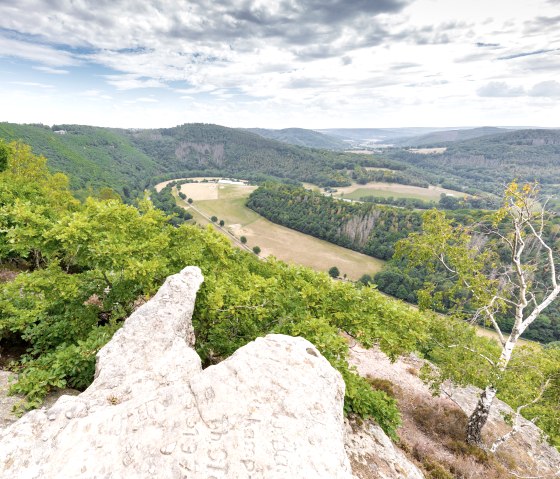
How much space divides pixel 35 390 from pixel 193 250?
33.9 feet

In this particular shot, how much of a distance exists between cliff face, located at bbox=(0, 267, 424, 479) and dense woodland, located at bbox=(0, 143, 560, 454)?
377cm

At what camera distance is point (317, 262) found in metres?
142

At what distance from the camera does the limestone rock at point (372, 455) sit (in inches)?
514

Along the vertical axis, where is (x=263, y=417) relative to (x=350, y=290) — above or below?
above

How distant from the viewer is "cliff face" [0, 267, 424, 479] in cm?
774

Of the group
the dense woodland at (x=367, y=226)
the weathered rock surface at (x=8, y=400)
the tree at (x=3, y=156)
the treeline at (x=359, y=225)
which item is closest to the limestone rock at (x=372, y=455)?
the weathered rock surface at (x=8, y=400)

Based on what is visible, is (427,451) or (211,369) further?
(427,451)

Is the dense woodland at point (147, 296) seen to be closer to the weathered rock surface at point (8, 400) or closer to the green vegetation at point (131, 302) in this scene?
the green vegetation at point (131, 302)

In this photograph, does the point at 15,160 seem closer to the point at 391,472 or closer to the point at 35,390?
the point at 35,390

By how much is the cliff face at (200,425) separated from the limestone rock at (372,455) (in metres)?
5.11

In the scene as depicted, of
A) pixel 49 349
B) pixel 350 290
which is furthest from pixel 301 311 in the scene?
pixel 49 349

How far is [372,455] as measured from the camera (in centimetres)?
1392

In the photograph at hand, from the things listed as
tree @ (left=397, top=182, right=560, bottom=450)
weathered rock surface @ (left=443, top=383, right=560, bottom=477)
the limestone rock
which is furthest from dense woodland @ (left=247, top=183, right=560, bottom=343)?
the limestone rock

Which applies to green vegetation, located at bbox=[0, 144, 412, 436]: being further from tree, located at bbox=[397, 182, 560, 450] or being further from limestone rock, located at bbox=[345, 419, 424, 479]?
tree, located at bbox=[397, 182, 560, 450]
